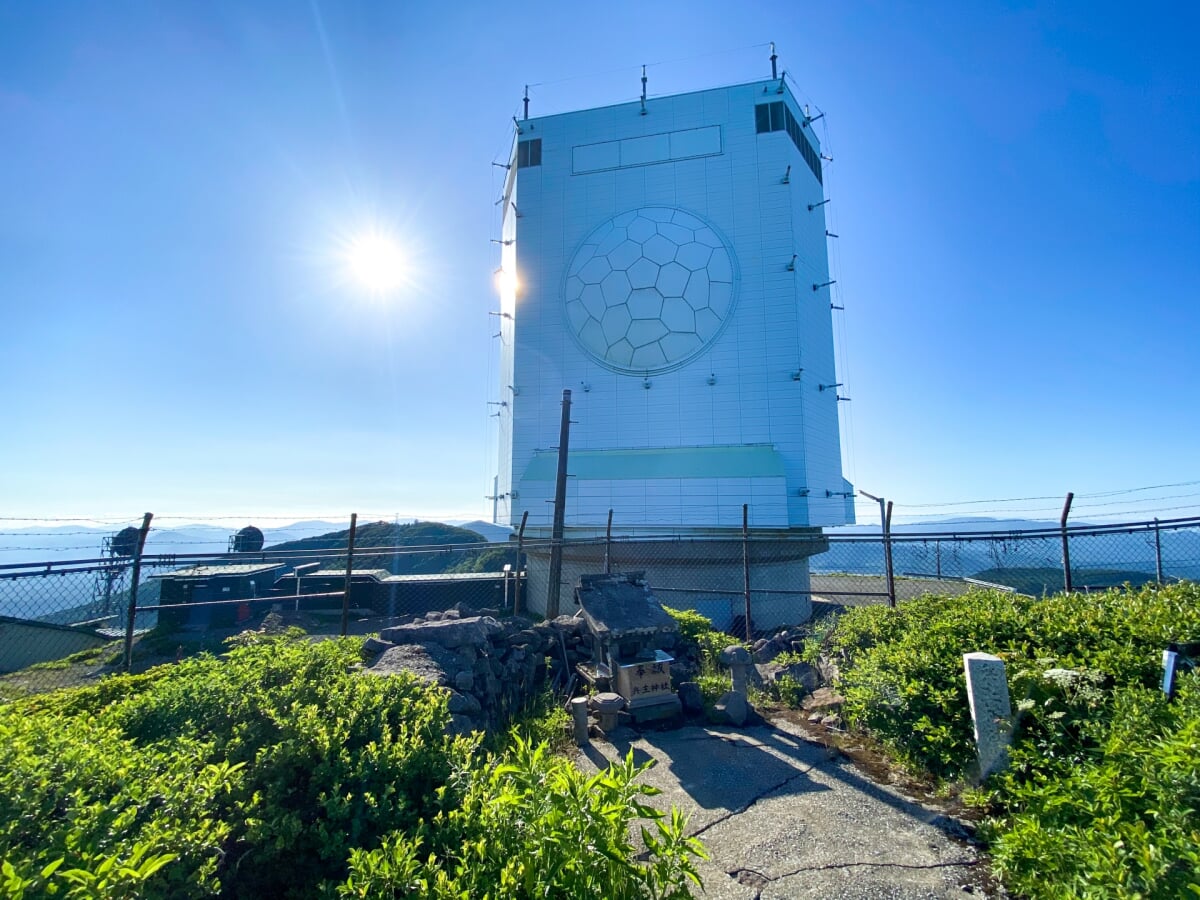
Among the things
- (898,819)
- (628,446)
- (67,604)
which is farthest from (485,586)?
(898,819)

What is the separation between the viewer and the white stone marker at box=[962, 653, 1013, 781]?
3920 millimetres

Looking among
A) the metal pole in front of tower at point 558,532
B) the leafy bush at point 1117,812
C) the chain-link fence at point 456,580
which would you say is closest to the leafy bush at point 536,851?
the leafy bush at point 1117,812

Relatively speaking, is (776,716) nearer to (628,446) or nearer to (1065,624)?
(1065,624)

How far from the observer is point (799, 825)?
3.98m

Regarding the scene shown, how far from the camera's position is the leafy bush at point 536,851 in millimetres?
1825

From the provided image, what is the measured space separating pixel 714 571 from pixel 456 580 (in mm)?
8010

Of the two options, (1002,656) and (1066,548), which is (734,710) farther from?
(1066,548)

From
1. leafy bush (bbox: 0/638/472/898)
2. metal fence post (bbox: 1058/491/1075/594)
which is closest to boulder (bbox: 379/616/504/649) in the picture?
leafy bush (bbox: 0/638/472/898)

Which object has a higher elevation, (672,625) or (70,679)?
(672,625)

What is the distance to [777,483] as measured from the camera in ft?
54.4

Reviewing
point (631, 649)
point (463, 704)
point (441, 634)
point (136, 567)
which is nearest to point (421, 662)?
point (463, 704)

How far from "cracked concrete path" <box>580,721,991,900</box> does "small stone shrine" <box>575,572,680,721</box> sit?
0.47 meters

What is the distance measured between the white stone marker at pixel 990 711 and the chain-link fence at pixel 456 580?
117 inches

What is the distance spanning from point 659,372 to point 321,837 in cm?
1669
